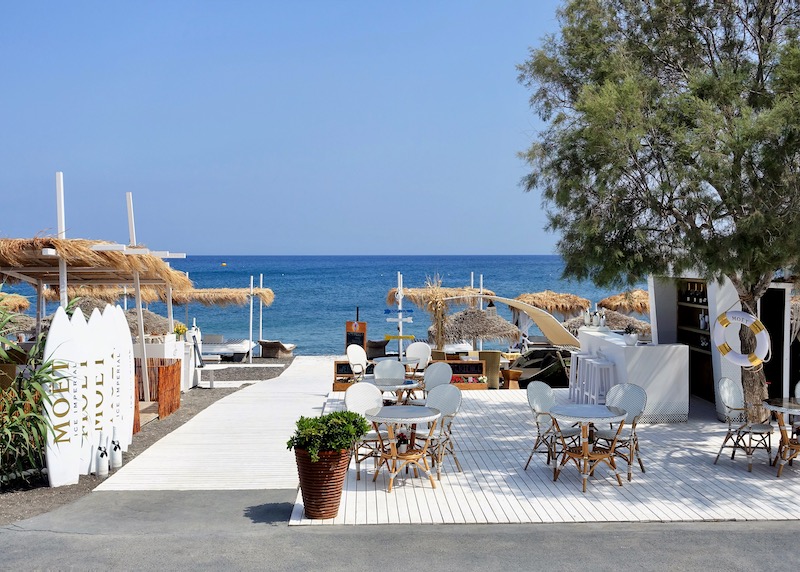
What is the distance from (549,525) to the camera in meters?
5.73

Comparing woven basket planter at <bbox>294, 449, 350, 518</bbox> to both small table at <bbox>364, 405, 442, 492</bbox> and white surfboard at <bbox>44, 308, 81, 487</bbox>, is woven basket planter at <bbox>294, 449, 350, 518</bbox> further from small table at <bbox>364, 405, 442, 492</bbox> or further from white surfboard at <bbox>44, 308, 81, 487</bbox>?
white surfboard at <bbox>44, 308, 81, 487</bbox>

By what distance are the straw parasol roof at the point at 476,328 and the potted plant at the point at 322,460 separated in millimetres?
11269

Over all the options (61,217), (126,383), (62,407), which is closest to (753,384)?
(126,383)

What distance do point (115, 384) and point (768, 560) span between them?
6.13 metres

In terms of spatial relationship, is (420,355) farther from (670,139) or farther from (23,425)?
(23,425)

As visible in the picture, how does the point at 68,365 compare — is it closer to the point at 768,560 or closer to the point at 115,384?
the point at 115,384

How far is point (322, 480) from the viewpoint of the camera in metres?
5.79

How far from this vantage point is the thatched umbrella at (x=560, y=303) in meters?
23.4

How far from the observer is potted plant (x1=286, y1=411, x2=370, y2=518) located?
576 centimetres

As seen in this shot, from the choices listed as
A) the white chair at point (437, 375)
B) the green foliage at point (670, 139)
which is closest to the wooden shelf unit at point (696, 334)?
the green foliage at point (670, 139)

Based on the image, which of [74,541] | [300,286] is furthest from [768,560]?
[300,286]

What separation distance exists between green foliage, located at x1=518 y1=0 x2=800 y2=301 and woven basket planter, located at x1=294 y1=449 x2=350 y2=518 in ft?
13.0

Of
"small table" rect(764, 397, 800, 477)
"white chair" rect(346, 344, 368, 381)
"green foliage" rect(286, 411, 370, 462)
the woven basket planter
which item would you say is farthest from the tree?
"white chair" rect(346, 344, 368, 381)

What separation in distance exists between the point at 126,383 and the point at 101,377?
0.77 metres
